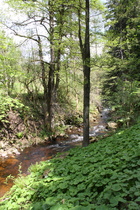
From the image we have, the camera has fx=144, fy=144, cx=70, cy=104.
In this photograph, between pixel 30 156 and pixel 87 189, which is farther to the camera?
pixel 30 156

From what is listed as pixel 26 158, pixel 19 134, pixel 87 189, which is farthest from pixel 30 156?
pixel 87 189

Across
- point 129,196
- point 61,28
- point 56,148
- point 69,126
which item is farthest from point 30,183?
point 69,126

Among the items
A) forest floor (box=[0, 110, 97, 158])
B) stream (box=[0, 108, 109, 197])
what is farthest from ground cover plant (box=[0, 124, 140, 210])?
forest floor (box=[0, 110, 97, 158])

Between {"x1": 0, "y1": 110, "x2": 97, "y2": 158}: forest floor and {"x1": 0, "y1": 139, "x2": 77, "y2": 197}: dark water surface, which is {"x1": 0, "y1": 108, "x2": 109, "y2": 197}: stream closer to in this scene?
{"x1": 0, "y1": 139, "x2": 77, "y2": 197}: dark water surface

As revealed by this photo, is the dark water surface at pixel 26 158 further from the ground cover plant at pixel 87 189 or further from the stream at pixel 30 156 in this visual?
the ground cover plant at pixel 87 189

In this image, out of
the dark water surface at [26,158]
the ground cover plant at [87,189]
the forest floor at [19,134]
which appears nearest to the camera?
the ground cover plant at [87,189]

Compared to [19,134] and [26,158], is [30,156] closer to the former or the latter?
[26,158]

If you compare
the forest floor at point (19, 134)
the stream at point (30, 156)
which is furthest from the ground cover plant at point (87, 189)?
the forest floor at point (19, 134)

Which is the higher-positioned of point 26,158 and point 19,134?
point 19,134

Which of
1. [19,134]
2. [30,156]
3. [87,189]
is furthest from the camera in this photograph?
[19,134]

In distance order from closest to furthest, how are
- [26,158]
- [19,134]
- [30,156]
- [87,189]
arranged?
[87,189] < [26,158] < [30,156] < [19,134]

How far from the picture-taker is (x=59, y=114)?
12195 millimetres

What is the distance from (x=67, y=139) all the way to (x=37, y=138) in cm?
204

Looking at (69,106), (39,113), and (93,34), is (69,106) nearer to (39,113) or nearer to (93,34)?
(39,113)
